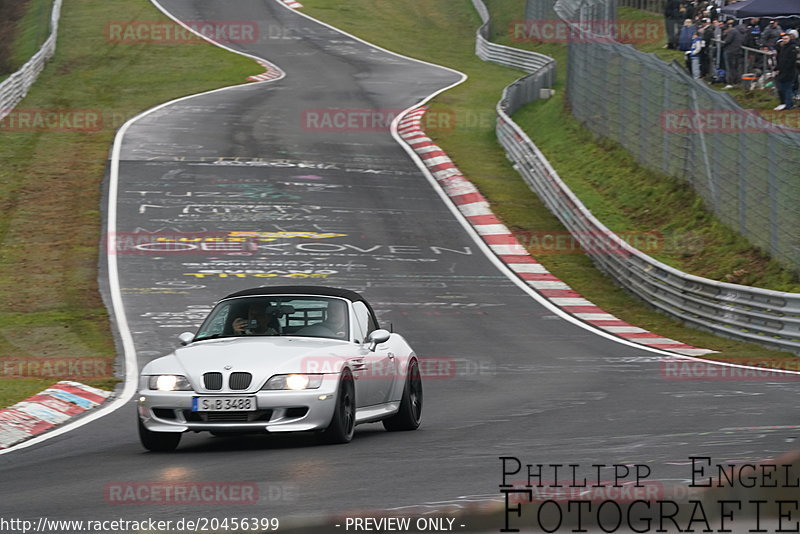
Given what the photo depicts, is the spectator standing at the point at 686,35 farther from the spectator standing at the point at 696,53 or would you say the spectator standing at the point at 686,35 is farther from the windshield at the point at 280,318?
the windshield at the point at 280,318

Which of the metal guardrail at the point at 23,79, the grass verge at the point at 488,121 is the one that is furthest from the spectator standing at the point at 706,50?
the metal guardrail at the point at 23,79

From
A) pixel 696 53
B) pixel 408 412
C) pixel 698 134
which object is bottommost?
pixel 698 134

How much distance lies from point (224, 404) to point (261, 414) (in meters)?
0.29

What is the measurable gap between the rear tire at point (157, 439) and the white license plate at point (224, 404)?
327 mm

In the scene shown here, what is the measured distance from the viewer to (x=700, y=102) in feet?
82.2

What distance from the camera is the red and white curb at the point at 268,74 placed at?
49.9 metres

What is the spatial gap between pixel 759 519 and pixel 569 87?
33.6m

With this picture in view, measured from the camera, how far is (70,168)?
33000mm

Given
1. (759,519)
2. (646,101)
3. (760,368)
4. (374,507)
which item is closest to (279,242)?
(646,101)

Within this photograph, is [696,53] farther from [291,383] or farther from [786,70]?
[291,383]

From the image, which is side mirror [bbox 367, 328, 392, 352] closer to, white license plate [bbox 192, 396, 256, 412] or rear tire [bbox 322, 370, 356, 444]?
rear tire [bbox 322, 370, 356, 444]

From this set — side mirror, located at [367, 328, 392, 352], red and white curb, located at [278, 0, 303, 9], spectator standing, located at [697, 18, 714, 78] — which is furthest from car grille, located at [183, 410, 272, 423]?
red and white curb, located at [278, 0, 303, 9]

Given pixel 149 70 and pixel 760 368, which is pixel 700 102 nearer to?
pixel 760 368

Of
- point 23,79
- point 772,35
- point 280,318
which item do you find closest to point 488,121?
point 772,35
